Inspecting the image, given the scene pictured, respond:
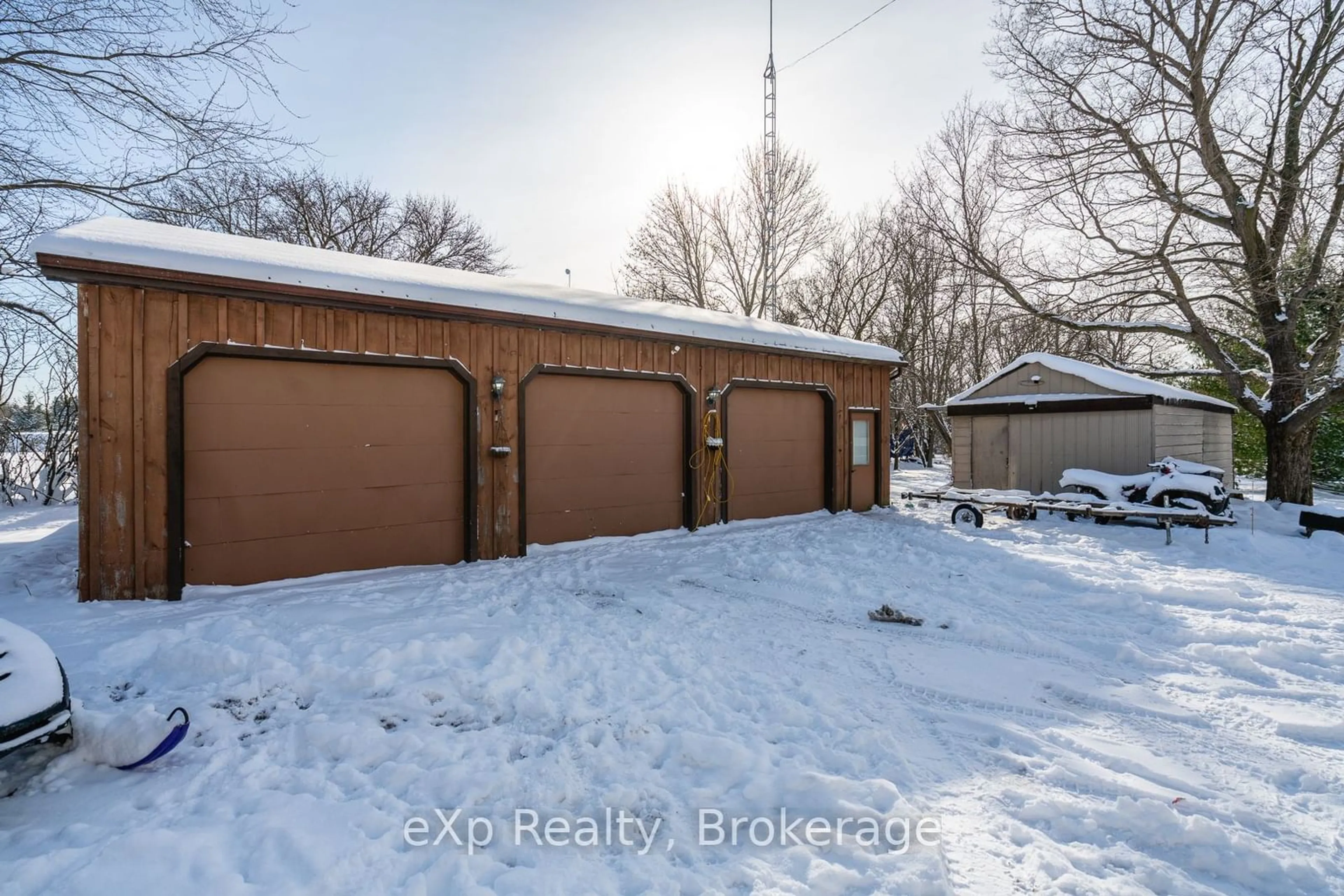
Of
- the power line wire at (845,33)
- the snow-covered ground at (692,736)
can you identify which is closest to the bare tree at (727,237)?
the power line wire at (845,33)

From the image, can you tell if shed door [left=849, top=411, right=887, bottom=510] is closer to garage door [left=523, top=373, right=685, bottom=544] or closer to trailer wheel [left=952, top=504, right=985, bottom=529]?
trailer wheel [left=952, top=504, right=985, bottom=529]

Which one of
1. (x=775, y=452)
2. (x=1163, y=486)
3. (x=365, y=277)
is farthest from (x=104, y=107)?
(x=1163, y=486)

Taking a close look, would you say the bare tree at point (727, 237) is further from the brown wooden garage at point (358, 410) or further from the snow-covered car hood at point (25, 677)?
the snow-covered car hood at point (25, 677)

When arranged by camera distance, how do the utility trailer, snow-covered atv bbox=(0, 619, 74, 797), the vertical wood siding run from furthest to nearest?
1. the utility trailer
2. the vertical wood siding
3. snow-covered atv bbox=(0, 619, 74, 797)

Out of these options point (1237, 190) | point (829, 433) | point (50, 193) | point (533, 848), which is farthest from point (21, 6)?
point (1237, 190)

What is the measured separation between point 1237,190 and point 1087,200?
2.23 meters

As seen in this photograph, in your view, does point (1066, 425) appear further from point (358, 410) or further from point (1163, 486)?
point (358, 410)

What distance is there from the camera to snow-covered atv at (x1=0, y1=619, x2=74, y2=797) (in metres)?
2.14

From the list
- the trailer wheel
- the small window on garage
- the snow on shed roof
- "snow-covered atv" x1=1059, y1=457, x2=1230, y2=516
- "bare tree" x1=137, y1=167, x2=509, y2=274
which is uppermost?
"bare tree" x1=137, y1=167, x2=509, y2=274

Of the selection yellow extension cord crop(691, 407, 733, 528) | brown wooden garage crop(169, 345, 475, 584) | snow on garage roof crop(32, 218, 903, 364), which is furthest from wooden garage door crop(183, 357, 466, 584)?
yellow extension cord crop(691, 407, 733, 528)

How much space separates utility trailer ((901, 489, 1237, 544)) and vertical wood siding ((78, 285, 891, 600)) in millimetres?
6007

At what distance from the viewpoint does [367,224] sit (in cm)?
2030

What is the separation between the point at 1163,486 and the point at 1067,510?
154cm

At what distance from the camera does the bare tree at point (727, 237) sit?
21.6 m
